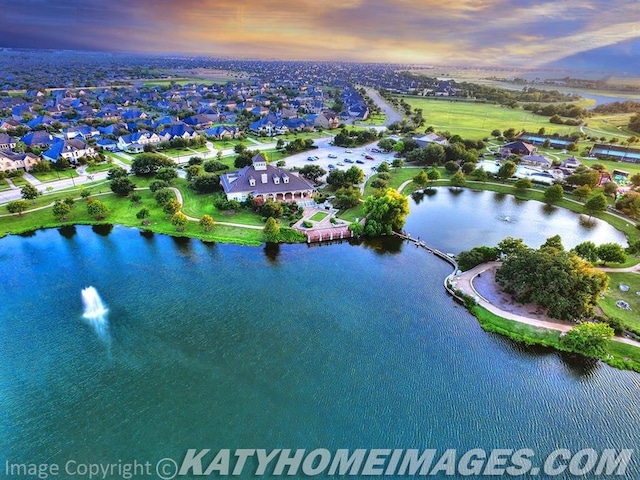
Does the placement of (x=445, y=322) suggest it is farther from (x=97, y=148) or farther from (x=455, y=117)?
(x=455, y=117)

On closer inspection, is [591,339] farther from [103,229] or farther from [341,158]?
[341,158]

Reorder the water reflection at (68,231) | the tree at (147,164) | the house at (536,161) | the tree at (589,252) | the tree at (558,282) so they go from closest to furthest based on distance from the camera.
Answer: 1. the tree at (558,282)
2. the tree at (589,252)
3. the water reflection at (68,231)
4. the tree at (147,164)
5. the house at (536,161)

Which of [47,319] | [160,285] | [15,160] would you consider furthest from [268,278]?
[15,160]

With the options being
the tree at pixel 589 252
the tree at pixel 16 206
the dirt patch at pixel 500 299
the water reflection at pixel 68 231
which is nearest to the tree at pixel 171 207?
the water reflection at pixel 68 231

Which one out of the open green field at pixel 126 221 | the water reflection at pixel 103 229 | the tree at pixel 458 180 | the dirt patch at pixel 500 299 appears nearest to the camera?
the dirt patch at pixel 500 299

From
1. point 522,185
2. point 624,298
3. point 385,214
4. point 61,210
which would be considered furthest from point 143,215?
point 522,185

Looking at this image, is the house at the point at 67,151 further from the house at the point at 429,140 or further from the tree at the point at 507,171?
the tree at the point at 507,171

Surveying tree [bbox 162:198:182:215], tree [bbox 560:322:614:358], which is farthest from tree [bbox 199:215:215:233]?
tree [bbox 560:322:614:358]
